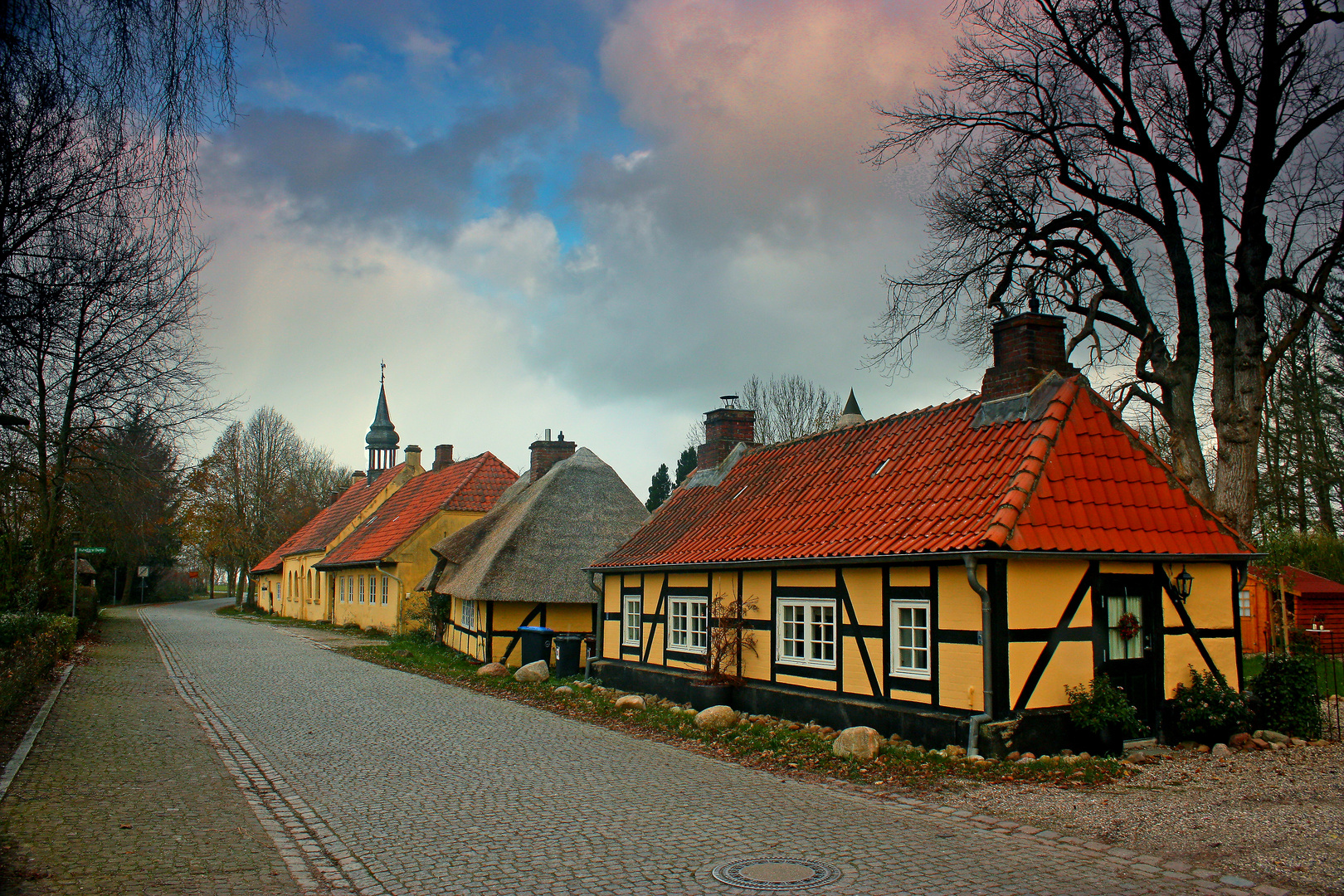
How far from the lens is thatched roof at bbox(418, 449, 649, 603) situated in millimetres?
22500

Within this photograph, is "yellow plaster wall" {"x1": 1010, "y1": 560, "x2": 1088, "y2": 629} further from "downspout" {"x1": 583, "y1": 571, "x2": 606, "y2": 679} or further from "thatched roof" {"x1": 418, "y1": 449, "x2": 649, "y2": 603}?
"thatched roof" {"x1": 418, "y1": 449, "x2": 649, "y2": 603}

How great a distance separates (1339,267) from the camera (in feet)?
49.6

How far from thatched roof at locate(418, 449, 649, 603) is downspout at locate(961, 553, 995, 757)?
13416mm

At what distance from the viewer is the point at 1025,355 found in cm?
1302

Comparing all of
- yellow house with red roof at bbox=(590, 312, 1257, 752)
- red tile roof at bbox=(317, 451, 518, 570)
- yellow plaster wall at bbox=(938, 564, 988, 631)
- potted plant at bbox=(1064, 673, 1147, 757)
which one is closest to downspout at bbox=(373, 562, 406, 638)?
red tile roof at bbox=(317, 451, 518, 570)

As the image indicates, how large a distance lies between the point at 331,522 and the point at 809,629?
115 feet

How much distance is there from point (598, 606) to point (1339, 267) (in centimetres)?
Result: 1426

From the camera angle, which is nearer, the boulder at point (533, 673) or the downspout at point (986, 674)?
the downspout at point (986, 674)

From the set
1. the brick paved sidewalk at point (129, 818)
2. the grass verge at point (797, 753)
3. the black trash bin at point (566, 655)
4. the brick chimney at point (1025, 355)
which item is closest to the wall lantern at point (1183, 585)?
the grass verge at point (797, 753)

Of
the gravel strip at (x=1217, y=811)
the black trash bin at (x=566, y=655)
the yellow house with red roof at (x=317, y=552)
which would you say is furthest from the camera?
the yellow house with red roof at (x=317, y=552)

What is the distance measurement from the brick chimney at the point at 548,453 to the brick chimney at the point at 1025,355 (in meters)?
16.4

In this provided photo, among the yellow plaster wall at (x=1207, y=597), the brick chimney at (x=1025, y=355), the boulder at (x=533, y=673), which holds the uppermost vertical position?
the brick chimney at (x=1025, y=355)

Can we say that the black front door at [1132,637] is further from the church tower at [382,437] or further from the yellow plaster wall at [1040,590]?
the church tower at [382,437]

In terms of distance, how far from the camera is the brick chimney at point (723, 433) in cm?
2081
